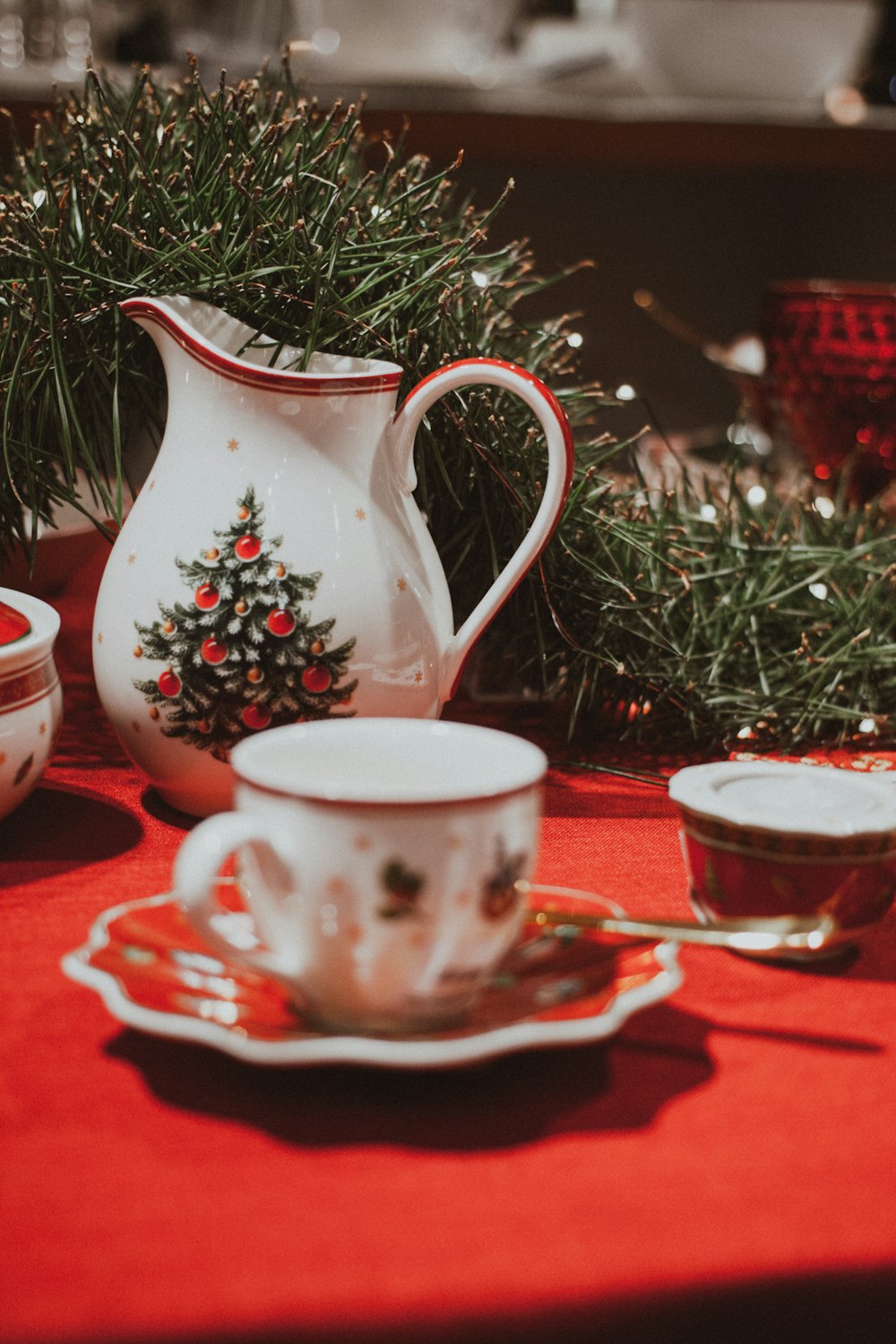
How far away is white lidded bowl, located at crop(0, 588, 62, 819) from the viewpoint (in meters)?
0.43

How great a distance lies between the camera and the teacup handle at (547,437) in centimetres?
47

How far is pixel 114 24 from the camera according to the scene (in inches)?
50.3

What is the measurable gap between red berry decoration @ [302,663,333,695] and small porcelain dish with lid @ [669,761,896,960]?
13cm

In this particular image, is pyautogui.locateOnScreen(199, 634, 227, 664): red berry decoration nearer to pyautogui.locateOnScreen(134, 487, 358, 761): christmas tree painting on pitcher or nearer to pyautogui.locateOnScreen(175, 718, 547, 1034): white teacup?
pyautogui.locateOnScreen(134, 487, 358, 761): christmas tree painting on pitcher

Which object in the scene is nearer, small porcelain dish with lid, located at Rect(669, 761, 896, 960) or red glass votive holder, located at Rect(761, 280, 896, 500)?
small porcelain dish with lid, located at Rect(669, 761, 896, 960)

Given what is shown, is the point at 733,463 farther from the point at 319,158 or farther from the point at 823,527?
the point at 319,158

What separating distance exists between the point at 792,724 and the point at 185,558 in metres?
0.29

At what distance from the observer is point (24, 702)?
0.44 meters

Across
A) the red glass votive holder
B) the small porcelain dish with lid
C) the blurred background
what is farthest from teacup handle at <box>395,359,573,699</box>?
the blurred background

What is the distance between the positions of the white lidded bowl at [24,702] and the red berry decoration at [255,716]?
0.07 meters

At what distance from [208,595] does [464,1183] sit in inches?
9.2

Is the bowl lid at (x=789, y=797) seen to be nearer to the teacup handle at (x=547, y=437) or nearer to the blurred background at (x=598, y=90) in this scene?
the teacup handle at (x=547, y=437)

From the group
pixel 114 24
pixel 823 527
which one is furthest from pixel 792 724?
pixel 114 24

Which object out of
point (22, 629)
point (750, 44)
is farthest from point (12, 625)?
point (750, 44)
